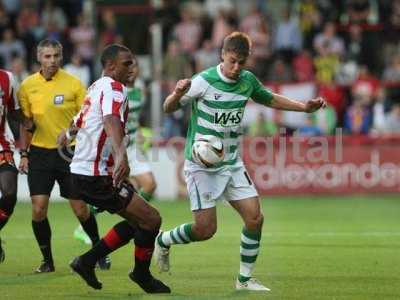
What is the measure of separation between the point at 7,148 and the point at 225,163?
2.57m

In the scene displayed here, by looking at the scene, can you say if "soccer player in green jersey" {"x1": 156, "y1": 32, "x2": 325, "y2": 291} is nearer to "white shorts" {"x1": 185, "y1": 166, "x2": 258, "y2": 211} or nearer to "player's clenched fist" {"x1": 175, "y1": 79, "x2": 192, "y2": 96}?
"white shorts" {"x1": 185, "y1": 166, "x2": 258, "y2": 211}

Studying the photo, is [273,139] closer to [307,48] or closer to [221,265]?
[307,48]

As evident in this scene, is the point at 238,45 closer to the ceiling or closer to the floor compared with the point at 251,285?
closer to the ceiling

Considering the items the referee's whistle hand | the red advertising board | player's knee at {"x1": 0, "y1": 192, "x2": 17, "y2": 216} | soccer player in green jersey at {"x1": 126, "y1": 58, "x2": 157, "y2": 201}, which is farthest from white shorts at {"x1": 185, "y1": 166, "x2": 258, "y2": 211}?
the red advertising board

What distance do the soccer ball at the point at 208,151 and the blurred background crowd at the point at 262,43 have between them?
11926 mm

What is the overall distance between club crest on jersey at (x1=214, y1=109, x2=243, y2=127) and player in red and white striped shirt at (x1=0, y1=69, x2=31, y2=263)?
237 cm

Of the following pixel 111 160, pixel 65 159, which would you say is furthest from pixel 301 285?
pixel 65 159

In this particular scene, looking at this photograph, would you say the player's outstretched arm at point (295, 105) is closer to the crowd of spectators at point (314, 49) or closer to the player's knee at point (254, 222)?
the player's knee at point (254, 222)

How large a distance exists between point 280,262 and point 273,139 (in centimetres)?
954

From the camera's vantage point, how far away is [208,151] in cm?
969

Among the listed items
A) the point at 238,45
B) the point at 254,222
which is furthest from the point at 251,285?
the point at 238,45

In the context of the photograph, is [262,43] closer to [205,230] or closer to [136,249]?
[205,230]

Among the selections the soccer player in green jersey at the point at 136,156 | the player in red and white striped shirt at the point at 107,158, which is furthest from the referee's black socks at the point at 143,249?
the soccer player in green jersey at the point at 136,156

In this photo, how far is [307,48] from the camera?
24.2 metres
